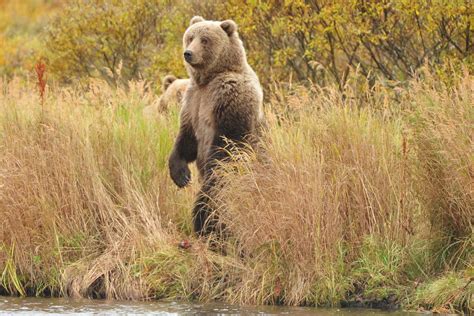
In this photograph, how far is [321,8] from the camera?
490 inches

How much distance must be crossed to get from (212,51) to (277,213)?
181cm

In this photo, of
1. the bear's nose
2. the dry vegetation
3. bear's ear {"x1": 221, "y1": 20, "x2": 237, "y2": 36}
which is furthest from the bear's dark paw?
bear's ear {"x1": 221, "y1": 20, "x2": 237, "y2": 36}

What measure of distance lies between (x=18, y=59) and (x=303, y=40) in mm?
12737

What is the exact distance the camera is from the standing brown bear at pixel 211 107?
8.35 m

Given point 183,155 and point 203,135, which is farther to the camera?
point 183,155

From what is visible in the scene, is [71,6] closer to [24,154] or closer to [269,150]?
[24,154]

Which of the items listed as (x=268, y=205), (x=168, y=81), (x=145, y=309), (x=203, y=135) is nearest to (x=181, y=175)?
(x=203, y=135)

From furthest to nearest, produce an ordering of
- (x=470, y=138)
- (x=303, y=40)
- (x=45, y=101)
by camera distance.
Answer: (x=303, y=40), (x=45, y=101), (x=470, y=138)

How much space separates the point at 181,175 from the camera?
860 centimetres

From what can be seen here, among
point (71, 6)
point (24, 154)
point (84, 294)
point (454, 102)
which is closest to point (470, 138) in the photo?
point (454, 102)

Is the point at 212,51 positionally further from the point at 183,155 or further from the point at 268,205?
the point at 268,205

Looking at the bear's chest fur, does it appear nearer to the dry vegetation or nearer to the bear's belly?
the bear's belly

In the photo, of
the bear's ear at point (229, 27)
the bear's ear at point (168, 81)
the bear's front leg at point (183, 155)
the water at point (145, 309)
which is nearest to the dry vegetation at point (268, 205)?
the water at point (145, 309)

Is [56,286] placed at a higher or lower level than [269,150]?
lower
